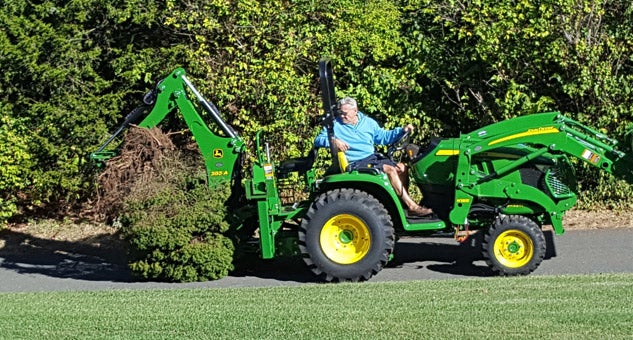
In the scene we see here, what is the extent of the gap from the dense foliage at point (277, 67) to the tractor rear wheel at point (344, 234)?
3590 mm

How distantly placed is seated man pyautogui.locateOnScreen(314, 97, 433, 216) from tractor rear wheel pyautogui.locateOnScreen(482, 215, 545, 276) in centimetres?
76

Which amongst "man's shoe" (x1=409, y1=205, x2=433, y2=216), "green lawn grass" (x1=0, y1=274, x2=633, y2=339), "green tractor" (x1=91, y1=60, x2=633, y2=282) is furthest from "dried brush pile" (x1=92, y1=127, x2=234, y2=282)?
"man's shoe" (x1=409, y1=205, x2=433, y2=216)

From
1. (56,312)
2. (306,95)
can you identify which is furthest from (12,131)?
(56,312)

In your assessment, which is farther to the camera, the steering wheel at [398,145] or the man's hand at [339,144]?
the steering wheel at [398,145]

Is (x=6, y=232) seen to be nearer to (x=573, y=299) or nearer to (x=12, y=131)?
(x=12, y=131)

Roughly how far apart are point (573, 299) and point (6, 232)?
855cm

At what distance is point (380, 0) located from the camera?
14.7m

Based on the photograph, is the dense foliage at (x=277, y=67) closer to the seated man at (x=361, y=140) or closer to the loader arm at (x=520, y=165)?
the seated man at (x=361, y=140)

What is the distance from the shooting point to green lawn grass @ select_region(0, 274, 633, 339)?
791cm

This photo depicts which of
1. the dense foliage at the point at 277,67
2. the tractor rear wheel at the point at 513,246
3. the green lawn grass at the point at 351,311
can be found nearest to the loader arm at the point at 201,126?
the green lawn grass at the point at 351,311

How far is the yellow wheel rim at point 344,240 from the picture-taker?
10.5 m

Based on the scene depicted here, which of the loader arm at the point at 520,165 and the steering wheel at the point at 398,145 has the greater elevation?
the steering wheel at the point at 398,145

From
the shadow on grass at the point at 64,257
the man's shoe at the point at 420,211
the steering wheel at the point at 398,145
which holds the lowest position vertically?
the shadow on grass at the point at 64,257

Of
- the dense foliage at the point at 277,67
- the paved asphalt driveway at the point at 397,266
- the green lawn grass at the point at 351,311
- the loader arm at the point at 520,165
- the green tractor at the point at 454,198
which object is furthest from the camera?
the dense foliage at the point at 277,67
